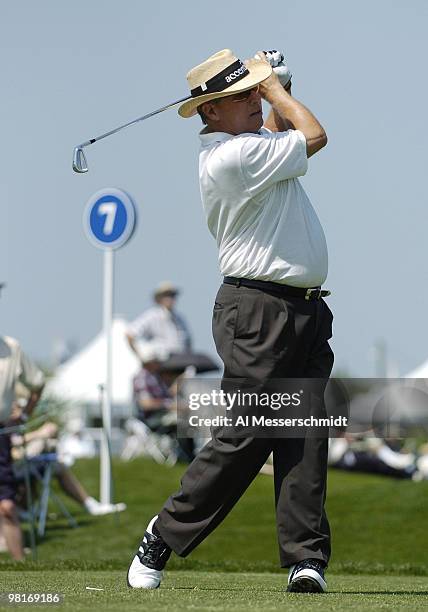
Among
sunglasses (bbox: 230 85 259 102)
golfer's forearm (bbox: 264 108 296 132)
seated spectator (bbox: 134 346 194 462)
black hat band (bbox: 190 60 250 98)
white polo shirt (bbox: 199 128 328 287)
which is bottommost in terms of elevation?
seated spectator (bbox: 134 346 194 462)

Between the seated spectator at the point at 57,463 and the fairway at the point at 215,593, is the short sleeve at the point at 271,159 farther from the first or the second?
the seated spectator at the point at 57,463

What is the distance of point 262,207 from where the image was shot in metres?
5.88

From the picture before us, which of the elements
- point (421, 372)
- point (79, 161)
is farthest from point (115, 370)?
point (79, 161)

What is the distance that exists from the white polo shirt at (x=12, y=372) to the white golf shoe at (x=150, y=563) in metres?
4.90

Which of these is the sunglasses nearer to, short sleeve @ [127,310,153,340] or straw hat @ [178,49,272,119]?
straw hat @ [178,49,272,119]

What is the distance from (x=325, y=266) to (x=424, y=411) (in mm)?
10359

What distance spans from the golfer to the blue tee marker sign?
23.6 ft

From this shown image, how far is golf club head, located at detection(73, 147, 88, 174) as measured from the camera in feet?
21.2

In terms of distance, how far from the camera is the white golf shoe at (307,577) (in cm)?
579

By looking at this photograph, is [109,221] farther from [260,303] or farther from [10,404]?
[260,303]

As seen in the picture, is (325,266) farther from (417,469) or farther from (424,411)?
(417,469)

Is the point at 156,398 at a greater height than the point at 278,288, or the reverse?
the point at 278,288

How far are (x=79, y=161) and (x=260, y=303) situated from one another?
4.06 feet

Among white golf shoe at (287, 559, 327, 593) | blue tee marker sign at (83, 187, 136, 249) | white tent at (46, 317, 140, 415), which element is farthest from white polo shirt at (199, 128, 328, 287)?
white tent at (46, 317, 140, 415)
